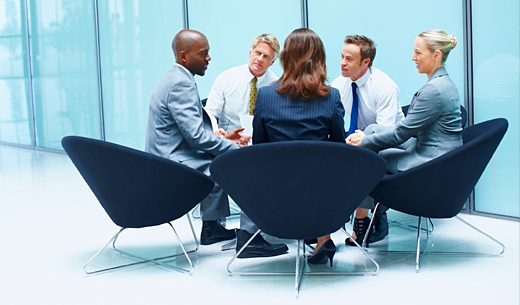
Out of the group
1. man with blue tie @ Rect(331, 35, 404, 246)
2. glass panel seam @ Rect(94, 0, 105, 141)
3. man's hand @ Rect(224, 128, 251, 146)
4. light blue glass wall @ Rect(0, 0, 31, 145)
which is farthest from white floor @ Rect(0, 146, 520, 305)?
light blue glass wall @ Rect(0, 0, 31, 145)

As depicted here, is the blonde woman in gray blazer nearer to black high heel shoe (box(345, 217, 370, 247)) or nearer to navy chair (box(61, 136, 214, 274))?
black high heel shoe (box(345, 217, 370, 247))

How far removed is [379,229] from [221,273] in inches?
43.4

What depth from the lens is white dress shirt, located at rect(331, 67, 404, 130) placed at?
3.63 metres

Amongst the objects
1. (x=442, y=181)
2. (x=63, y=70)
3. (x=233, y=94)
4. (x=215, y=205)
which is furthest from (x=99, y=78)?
(x=442, y=181)

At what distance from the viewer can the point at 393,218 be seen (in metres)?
Result: 4.16

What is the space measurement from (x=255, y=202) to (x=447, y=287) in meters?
0.96

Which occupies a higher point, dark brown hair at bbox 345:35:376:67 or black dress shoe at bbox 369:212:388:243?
dark brown hair at bbox 345:35:376:67

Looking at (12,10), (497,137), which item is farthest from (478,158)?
(12,10)

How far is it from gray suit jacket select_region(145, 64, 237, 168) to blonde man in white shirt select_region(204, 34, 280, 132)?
836 millimetres

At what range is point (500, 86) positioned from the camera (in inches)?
155

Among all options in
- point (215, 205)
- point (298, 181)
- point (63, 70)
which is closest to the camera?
point (298, 181)

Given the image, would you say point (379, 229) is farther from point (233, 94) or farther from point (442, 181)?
point (233, 94)

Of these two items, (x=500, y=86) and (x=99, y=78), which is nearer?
(x=500, y=86)

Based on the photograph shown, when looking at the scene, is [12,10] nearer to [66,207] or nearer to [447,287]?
[66,207]
